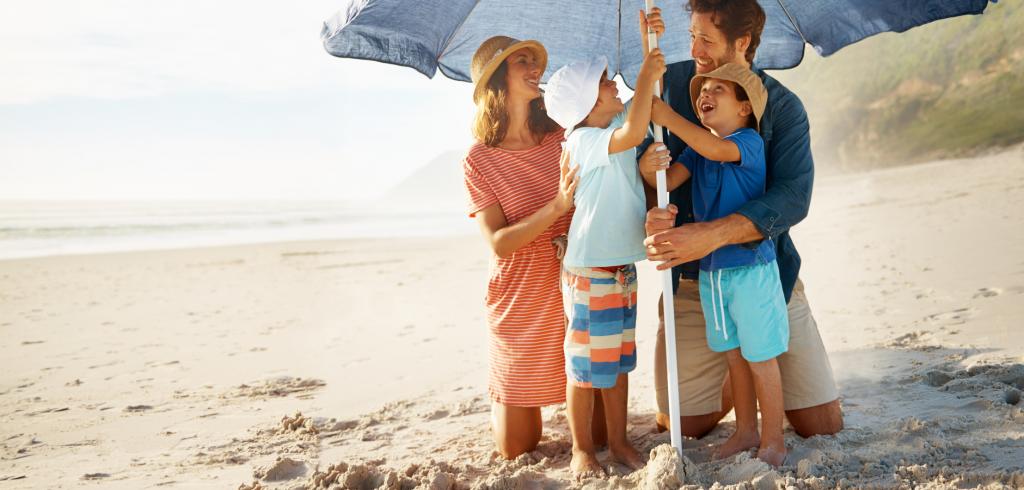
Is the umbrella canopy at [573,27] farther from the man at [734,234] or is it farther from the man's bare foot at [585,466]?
the man's bare foot at [585,466]

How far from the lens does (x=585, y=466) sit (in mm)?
2994

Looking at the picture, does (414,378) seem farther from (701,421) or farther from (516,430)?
(701,421)

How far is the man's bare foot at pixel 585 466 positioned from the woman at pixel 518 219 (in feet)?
1.26

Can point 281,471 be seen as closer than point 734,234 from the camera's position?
No

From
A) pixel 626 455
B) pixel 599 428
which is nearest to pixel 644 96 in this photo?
pixel 626 455

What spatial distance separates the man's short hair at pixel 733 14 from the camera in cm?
299

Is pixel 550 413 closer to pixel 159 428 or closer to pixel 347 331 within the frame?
pixel 159 428

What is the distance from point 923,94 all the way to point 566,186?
22.7m

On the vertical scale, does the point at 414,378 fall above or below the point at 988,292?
below

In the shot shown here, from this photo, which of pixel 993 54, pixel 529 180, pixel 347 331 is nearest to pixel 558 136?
pixel 529 180

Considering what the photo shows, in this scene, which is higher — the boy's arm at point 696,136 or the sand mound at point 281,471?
the boy's arm at point 696,136

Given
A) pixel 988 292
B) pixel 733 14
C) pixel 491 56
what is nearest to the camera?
pixel 733 14

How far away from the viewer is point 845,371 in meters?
4.33

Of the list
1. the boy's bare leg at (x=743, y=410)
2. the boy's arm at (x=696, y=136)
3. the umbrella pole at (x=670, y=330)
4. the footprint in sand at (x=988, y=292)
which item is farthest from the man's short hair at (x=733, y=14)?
the footprint in sand at (x=988, y=292)
